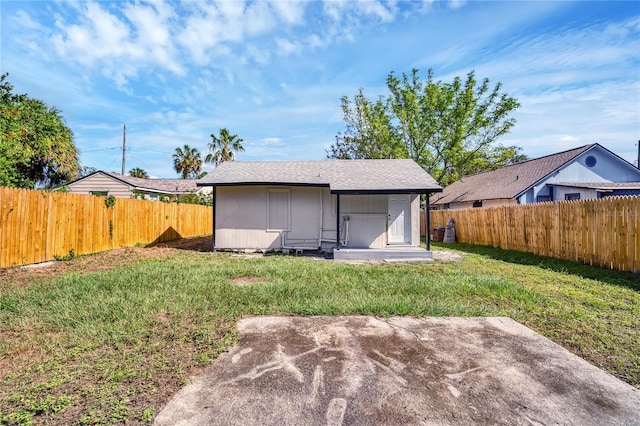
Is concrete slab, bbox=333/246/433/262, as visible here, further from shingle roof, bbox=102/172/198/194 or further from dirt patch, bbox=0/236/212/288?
shingle roof, bbox=102/172/198/194

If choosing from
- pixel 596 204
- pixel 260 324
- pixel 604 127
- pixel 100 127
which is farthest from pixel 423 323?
pixel 100 127

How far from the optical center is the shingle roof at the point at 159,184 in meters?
20.9

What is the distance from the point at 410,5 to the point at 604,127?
18.4 m

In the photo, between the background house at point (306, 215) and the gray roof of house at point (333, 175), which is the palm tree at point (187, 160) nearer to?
the gray roof of house at point (333, 175)

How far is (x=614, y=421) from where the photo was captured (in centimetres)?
201

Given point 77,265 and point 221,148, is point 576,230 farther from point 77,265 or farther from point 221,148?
point 221,148

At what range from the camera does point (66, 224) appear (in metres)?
8.34

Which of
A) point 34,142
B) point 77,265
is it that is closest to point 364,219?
point 77,265

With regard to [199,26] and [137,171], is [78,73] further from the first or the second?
[137,171]

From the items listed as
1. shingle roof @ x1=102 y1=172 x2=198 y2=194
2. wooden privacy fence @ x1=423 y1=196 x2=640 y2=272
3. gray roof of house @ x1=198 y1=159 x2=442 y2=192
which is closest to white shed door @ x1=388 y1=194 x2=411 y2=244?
gray roof of house @ x1=198 y1=159 x2=442 y2=192

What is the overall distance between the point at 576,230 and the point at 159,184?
25965mm

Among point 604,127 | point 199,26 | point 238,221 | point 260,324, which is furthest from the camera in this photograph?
point 604,127

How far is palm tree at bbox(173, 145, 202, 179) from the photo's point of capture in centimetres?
3241

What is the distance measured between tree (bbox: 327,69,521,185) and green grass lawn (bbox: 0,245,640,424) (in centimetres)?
1665
